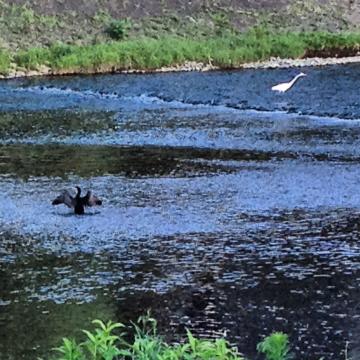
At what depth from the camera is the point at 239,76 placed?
1576 inches

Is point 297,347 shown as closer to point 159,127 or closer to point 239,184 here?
point 239,184

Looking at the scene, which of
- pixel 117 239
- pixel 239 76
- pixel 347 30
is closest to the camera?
pixel 117 239

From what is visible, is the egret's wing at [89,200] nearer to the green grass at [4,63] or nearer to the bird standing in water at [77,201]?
the bird standing in water at [77,201]

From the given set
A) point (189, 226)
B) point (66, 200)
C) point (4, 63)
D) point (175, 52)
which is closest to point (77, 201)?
point (66, 200)

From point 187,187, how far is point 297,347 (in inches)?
340

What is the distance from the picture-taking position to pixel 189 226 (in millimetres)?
14547

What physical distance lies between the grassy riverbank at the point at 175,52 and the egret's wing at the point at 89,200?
28.1m

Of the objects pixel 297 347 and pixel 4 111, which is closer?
pixel 297 347

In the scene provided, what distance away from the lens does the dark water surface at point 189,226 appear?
10.3m

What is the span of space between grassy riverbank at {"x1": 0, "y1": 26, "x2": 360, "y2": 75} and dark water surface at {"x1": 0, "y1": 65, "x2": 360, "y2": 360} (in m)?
13.9

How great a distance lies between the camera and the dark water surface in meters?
10.3

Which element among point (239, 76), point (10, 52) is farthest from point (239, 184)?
point (10, 52)

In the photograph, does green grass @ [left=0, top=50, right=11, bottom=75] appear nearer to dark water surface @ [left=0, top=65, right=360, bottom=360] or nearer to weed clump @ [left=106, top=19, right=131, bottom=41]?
weed clump @ [left=106, top=19, right=131, bottom=41]

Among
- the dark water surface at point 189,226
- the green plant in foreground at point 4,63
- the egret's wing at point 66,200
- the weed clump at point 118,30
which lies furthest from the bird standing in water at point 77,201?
the weed clump at point 118,30
